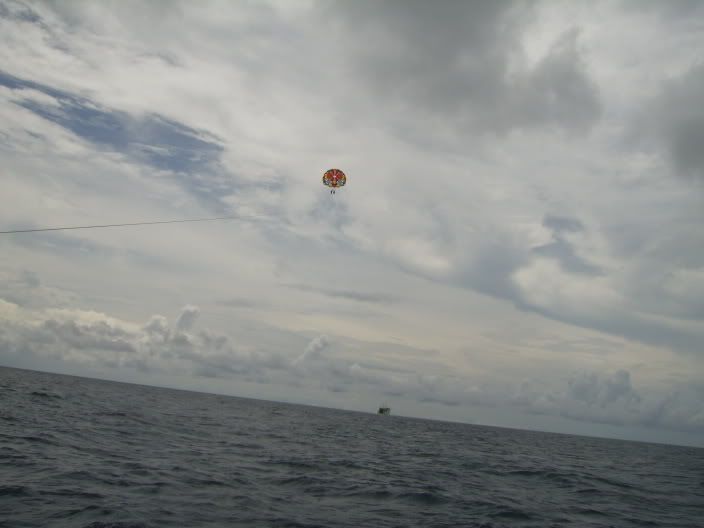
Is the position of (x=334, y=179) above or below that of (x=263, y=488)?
above

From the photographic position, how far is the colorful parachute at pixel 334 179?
3706 cm

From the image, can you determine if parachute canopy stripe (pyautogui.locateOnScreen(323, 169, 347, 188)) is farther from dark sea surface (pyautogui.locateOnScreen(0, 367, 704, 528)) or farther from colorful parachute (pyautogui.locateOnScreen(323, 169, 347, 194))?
dark sea surface (pyautogui.locateOnScreen(0, 367, 704, 528))

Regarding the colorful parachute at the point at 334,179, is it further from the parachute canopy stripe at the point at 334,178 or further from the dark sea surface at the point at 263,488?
the dark sea surface at the point at 263,488

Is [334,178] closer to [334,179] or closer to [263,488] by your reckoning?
[334,179]

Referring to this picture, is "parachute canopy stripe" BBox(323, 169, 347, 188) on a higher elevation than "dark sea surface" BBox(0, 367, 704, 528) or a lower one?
higher

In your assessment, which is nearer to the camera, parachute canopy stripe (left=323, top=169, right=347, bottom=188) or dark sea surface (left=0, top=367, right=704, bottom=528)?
dark sea surface (left=0, top=367, right=704, bottom=528)

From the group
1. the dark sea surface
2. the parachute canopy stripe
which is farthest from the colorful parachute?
the dark sea surface

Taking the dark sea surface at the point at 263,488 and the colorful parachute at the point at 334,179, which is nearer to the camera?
the dark sea surface at the point at 263,488

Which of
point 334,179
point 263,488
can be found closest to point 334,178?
point 334,179

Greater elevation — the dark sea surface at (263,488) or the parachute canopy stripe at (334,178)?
the parachute canopy stripe at (334,178)

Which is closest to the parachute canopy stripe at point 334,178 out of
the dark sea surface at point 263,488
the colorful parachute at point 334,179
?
the colorful parachute at point 334,179

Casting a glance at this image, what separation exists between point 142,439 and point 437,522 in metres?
19.2

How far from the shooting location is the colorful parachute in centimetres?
3706

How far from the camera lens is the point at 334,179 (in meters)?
37.2
